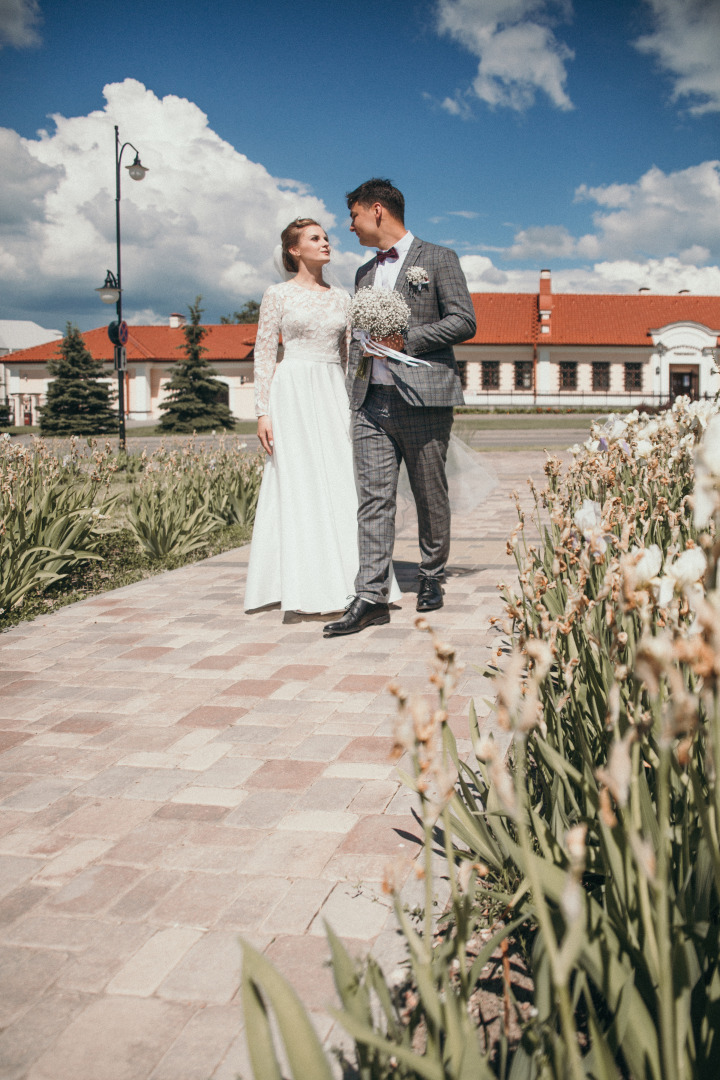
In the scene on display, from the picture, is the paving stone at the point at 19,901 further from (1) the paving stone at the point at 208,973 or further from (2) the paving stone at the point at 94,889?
(1) the paving stone at the point at 208,973

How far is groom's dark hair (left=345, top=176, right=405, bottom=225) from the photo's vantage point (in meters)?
4.41

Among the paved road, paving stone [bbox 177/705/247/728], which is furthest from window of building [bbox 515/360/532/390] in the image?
paving stone [bbox 177/705/247/728]

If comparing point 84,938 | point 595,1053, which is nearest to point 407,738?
point 595,1053

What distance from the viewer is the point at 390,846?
217 cm

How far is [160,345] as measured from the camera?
54219 millimetres

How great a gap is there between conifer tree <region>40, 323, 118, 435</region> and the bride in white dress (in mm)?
34092

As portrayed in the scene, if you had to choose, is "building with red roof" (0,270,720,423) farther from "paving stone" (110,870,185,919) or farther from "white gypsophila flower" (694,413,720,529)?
"white gypsophila flower" (694,413,720,529)

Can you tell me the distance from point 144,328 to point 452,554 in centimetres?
5452

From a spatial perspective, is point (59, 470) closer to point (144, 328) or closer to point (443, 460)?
point (443, 460)

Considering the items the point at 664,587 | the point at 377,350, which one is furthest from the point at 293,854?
the point at 377,350

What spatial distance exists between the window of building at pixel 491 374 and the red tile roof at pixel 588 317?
138 centimetres

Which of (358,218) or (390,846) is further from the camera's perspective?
(358,218)

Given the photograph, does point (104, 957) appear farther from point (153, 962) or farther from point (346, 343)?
point (346, 343)

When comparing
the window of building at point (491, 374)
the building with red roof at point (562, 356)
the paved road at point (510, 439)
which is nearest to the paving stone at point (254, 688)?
the paved road at point (510, 439)
